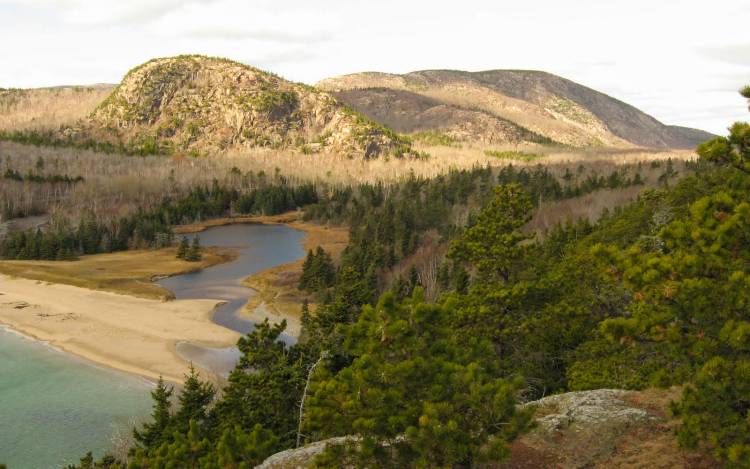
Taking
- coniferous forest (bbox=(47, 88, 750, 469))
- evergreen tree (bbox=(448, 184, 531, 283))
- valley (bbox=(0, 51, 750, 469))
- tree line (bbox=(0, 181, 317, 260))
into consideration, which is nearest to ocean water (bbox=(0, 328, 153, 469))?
valley (bbox=(0, 51, 750, 469))

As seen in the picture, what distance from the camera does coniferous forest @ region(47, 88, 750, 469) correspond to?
32.2 ft

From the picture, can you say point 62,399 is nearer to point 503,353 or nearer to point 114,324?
point 114,324

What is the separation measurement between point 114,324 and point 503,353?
4922cm

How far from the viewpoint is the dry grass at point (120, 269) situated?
256 ft

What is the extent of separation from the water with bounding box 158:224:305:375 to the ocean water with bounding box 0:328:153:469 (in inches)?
308

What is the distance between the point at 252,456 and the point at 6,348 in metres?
47.5

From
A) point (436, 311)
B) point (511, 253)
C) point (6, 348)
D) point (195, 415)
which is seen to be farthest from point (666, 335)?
point (6, 348)

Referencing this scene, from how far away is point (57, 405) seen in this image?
4031cm

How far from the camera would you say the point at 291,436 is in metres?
23.2

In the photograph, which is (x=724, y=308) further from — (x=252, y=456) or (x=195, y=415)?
(x=195, y=415)

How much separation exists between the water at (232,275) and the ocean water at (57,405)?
25.6 feet

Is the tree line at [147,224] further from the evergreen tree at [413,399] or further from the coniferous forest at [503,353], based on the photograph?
the evergreen tree at [413,399]

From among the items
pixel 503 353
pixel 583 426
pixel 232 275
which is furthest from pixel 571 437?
pixel 232 275

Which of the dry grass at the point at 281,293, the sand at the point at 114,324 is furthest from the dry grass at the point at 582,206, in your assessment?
the sand at the point at 114,324
